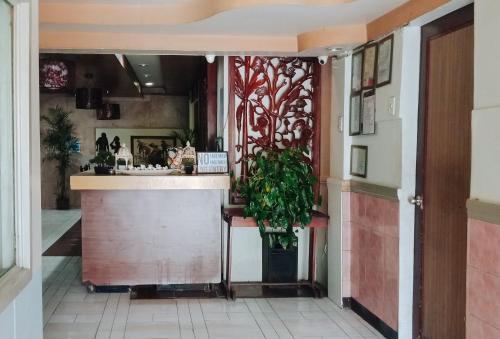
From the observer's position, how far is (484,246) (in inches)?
110

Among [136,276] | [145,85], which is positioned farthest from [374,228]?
[145,85]

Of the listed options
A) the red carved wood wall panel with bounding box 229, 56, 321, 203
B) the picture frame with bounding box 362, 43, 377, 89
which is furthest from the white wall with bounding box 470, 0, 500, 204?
the red carved wood wall panel with bounding box 229, 56, 321, 203

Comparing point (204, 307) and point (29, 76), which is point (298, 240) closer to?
point (204, 307)

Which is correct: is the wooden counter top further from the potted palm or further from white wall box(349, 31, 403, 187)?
white wall box(349, 31, 403, 187)

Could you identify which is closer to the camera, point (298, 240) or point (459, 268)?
point (459, 268)

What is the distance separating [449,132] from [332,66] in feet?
6.27

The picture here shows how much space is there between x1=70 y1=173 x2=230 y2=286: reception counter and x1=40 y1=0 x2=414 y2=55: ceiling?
3.98 feet

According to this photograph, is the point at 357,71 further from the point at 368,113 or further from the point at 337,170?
the point at 337,170

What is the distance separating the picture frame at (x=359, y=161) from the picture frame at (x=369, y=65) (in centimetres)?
51

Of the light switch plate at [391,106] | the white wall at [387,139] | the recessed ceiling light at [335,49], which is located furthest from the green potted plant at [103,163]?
the light switch plate at [391,106]

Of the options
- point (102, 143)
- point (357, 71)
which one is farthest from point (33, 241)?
point (102, 143)

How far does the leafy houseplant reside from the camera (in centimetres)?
496

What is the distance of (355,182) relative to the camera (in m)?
4.71

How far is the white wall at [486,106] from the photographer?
108 inches
